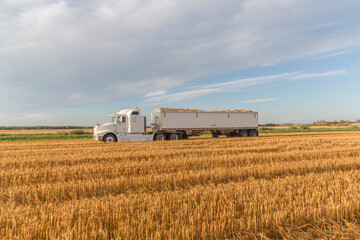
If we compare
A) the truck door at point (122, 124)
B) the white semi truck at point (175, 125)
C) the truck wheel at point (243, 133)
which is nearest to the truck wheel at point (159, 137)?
the white semi truck at point (175, 125)

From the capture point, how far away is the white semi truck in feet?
77.7

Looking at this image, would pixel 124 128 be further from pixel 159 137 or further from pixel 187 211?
pixel 187 211

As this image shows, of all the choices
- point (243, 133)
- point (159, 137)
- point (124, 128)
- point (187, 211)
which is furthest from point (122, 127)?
point (187, 211)

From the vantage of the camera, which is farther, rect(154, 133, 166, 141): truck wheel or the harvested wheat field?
rect(154, 133, 166, 141): truck wheel

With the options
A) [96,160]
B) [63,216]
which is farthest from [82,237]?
[96,160]

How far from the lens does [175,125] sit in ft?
84.3

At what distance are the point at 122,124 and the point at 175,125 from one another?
5.61 meters

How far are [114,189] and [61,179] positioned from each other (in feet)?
7.70

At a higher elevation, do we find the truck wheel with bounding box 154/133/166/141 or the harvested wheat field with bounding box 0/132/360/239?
the truck wheel with bounding box 154/133/166/141

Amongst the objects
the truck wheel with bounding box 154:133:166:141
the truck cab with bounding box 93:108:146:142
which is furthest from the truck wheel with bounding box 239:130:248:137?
the truck cab with bounding box 93:108:146:142

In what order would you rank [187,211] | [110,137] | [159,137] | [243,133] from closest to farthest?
[187,211] < [110,137] < [159,137] < [243,133]

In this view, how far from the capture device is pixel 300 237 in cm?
343

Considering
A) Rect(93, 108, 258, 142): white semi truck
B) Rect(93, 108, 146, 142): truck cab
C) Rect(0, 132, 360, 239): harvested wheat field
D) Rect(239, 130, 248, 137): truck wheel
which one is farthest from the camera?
Rect(239, 130, 248, 137): truck wheel

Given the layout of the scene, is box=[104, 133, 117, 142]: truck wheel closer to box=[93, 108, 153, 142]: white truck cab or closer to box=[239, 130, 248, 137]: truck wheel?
box=[93, 108, 153, 142]: white truck cab
